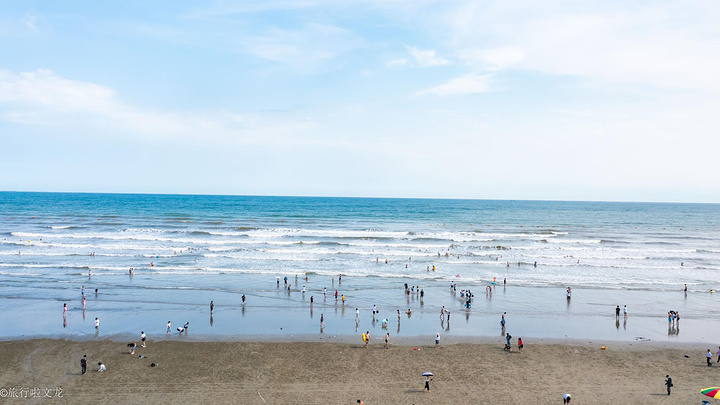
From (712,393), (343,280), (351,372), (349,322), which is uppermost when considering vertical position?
(712,393)

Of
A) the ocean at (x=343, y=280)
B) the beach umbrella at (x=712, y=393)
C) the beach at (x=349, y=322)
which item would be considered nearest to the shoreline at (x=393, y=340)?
the beach at (x=349, y=322)

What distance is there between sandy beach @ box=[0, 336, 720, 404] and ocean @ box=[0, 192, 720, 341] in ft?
8.87

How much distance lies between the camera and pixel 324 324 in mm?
28703

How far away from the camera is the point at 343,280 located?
135 ft

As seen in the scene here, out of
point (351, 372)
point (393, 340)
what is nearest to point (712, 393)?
point (393, 340)

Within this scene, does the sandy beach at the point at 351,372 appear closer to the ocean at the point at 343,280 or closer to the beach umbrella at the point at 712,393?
the beach umbrella at the point at 712,393

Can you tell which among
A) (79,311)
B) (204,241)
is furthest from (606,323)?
(204,241)

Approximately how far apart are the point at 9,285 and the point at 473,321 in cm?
3701

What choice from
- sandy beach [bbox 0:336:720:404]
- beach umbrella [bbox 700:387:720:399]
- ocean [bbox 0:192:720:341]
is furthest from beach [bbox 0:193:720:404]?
beach umbrella [bbox 700:387:720:399]

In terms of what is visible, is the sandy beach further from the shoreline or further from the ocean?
the ocean

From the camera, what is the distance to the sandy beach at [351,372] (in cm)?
1916

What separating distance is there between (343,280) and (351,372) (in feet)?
65.3

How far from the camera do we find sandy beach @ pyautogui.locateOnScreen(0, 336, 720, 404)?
19.2m

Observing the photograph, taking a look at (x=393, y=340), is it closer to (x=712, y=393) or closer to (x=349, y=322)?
(x=349, y=322)
